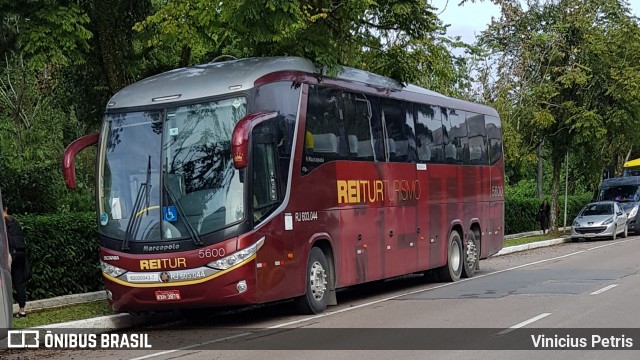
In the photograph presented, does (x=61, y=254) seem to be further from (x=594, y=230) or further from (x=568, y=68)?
(x=568, y=68)

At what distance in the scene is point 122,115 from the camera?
13.6 m

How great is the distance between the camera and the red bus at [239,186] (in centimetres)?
1252

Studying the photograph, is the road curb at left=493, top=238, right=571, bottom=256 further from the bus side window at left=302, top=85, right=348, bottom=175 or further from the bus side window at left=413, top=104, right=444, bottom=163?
the bus side window at left=302, top=85, right=348, bottom=175

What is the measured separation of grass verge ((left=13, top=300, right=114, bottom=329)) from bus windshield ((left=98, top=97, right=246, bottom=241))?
175 centimetres

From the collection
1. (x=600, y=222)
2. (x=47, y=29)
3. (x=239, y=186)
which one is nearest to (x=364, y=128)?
(x=239, y=186)

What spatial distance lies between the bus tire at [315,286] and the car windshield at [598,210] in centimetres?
2544

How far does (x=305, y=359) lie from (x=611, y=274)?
11774 millimetres

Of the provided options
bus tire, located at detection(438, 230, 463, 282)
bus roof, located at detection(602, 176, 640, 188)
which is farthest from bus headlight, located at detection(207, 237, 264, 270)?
bus roof, located at detection(602, 176, 640, 188)

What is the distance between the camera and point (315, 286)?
1417 centimetres

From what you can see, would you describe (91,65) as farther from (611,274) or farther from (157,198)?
(611,274)

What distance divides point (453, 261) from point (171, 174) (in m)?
9.14

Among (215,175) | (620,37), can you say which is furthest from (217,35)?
(620,37)

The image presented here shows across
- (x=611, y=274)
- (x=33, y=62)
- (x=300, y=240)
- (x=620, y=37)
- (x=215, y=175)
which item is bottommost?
(x=611, y=274)

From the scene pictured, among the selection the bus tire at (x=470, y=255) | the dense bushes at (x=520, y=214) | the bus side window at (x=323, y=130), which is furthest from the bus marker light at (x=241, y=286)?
the dense bushes at (x=520, y=214)
